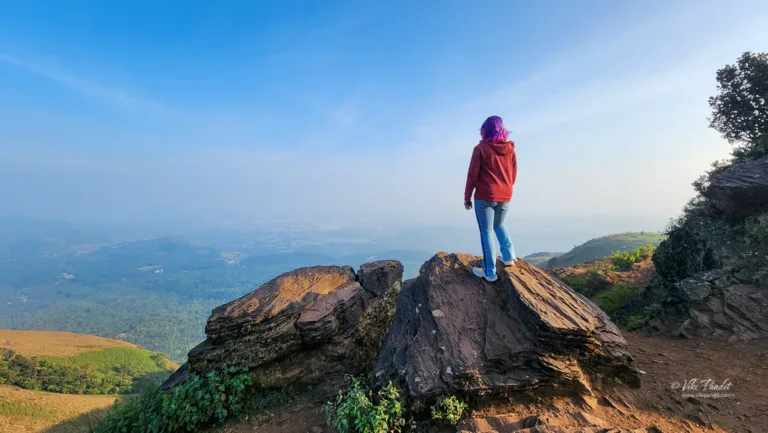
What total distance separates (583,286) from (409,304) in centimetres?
1508

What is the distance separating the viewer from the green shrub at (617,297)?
15.3 m

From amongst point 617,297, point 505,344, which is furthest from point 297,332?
point 617,297

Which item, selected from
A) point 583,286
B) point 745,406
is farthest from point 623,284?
point 745,406

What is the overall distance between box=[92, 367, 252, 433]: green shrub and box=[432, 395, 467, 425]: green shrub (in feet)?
17.2

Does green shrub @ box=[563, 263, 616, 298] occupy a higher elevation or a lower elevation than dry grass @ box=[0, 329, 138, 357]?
higher

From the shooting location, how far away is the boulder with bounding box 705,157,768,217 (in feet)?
39.8

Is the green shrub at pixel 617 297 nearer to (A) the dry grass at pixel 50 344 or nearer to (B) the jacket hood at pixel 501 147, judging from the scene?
(B) the jacket hood at pixel 501 147

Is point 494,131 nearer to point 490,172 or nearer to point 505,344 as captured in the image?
point 490,172

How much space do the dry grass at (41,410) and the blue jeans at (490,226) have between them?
44.5 metres

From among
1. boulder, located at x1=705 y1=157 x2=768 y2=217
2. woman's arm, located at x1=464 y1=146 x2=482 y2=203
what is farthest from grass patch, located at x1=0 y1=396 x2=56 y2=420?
boulder, located at x1=705 y1=157 x2=768 y2=217

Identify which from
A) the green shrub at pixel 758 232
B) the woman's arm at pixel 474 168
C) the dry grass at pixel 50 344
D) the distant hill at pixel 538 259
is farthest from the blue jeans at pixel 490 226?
the dry grass at pixel 50 344

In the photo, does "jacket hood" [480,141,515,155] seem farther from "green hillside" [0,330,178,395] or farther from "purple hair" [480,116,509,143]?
"green hillside" [0,330,178,395]

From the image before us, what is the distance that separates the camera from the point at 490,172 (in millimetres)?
7336

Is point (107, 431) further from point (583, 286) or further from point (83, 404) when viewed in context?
point (83, 404)
